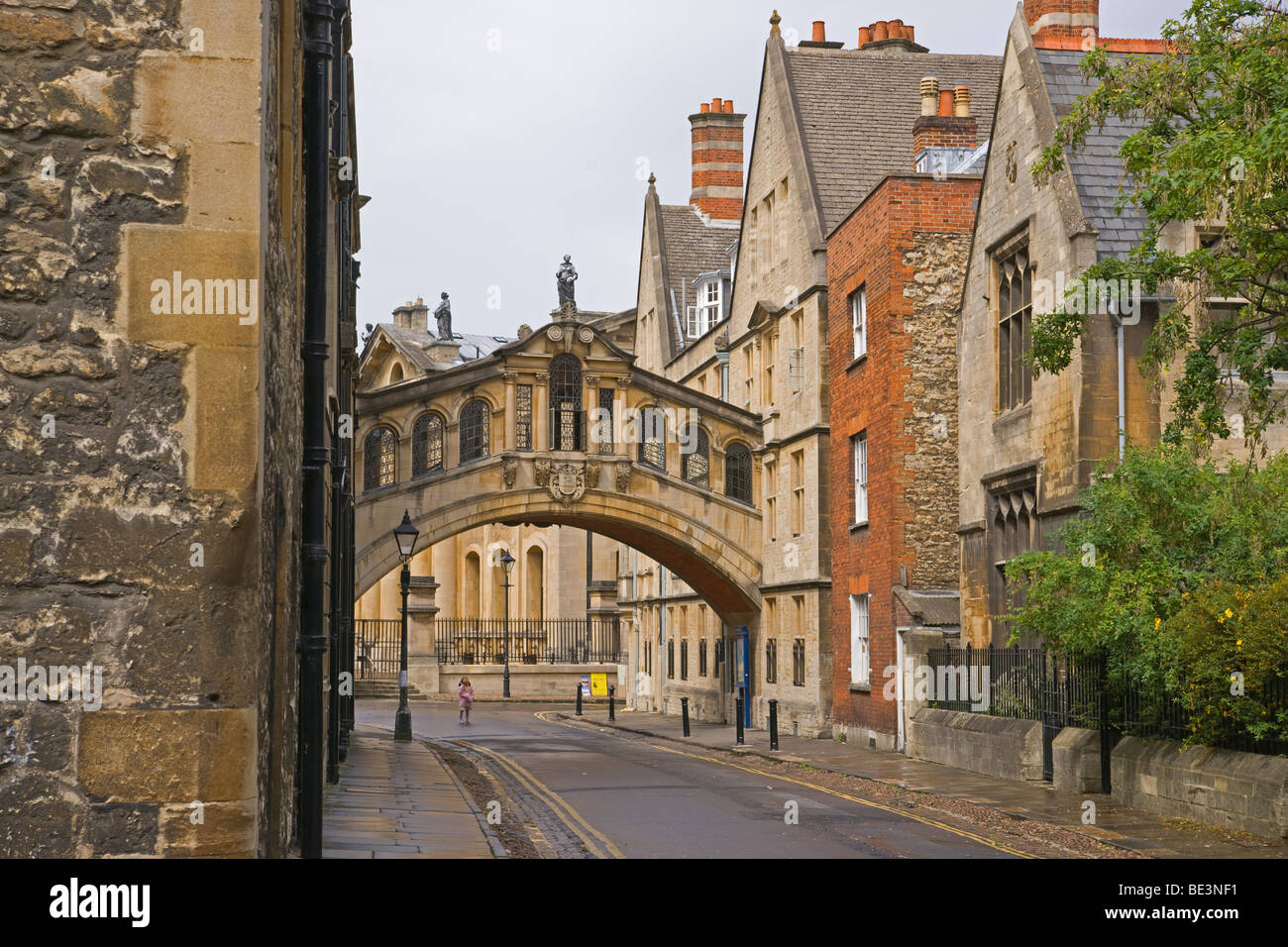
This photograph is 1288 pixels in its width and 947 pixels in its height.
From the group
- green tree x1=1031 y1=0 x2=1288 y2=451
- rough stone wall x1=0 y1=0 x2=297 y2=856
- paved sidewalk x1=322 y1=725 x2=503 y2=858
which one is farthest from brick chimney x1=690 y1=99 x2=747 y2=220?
rough stone wall x1=0 y1=0 x2=297 y2=856

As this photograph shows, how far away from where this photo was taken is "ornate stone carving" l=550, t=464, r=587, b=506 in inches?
1356

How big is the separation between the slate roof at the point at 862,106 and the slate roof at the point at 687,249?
37.9ft

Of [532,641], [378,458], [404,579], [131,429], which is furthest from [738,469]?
[131,429]

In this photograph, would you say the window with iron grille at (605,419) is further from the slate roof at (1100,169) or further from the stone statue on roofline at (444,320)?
the stone statue on roofline at (444,320)

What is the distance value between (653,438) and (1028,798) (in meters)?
19.5

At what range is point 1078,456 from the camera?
20172 millimetres

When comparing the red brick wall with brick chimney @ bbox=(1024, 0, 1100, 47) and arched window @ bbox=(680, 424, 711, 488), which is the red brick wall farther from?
arched window @ bbox=(680, 424, 711, 488)

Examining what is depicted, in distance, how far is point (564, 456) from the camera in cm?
3453

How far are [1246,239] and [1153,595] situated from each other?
4827 millimetres

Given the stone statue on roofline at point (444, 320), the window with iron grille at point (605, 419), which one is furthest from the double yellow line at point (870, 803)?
the stone statue on roofline at point (444, 320)

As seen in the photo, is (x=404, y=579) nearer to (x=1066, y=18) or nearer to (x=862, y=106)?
(x=862, y=106)

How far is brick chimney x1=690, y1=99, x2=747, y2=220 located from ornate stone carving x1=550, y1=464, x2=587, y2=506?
2050 cm

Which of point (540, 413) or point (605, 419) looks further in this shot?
point (605, 419)

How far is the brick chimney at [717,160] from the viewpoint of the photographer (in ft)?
173
